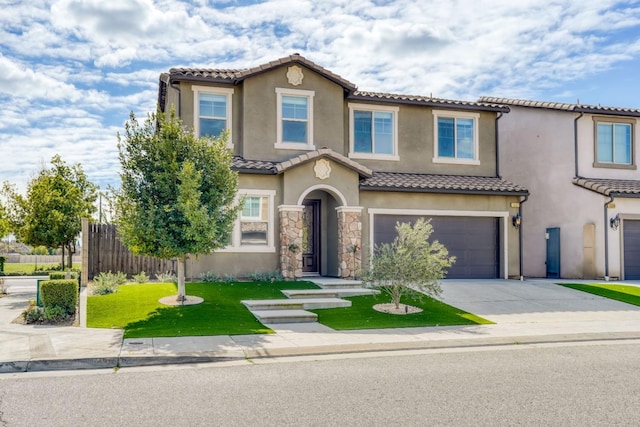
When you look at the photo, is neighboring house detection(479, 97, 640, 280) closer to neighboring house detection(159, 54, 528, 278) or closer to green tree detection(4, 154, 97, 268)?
neighboring house detection(159, 54, 528, 278)

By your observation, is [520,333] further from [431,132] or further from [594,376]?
[431,132]

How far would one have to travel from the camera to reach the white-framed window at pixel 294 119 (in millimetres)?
19188

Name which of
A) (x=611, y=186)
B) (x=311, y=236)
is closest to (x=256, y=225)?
(x=311, y=236)

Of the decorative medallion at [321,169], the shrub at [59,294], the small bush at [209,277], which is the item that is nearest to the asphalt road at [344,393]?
the shrub at [59,294]

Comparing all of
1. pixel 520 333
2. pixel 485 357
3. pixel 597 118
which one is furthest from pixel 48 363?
pixel 597 118

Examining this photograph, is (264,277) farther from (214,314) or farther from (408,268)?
(408,268)

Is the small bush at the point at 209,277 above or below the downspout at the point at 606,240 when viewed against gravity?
below

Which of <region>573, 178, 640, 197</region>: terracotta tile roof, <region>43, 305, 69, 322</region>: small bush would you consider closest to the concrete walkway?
<region>43, 305, 69, 322</region>: small bush

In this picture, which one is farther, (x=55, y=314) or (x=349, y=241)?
(x=349, y=241)

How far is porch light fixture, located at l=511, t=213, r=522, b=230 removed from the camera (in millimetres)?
20766

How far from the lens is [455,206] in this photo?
803 inches

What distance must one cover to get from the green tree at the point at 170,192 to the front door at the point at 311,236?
6111 millimetres

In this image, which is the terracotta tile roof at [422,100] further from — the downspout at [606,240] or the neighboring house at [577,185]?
the downspout at [606,240]

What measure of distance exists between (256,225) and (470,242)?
786 cm
